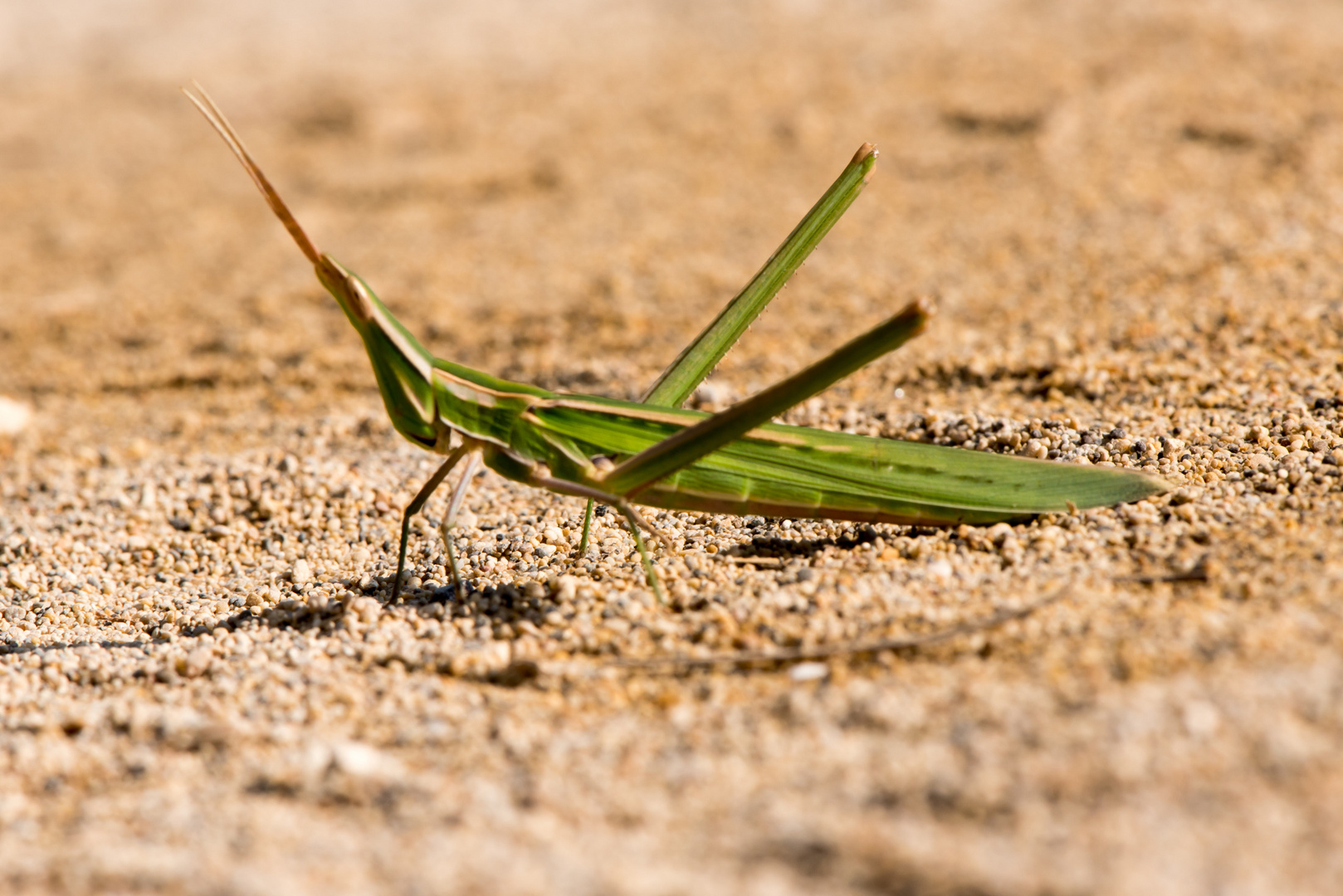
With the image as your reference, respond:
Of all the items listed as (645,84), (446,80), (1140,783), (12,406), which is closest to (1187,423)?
(1140,783)

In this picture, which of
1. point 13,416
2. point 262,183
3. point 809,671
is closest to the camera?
point 809,671

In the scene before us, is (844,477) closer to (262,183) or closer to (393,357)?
(393,357)

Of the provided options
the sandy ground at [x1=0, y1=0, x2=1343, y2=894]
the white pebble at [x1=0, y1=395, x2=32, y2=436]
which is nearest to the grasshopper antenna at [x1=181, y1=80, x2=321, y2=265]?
the sandy ground at [x1=0, y1=0, x2=1343, y2=894]

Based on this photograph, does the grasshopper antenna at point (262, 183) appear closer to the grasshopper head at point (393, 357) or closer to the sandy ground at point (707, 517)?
the grasshopper head at point (393, 357)

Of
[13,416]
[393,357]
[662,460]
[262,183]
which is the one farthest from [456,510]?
[13,416]

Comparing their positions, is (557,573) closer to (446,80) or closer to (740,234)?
(740,234)

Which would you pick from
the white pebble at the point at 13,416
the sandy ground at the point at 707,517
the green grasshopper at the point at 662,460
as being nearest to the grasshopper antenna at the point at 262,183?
the green grasshopper at the point at 662,460
